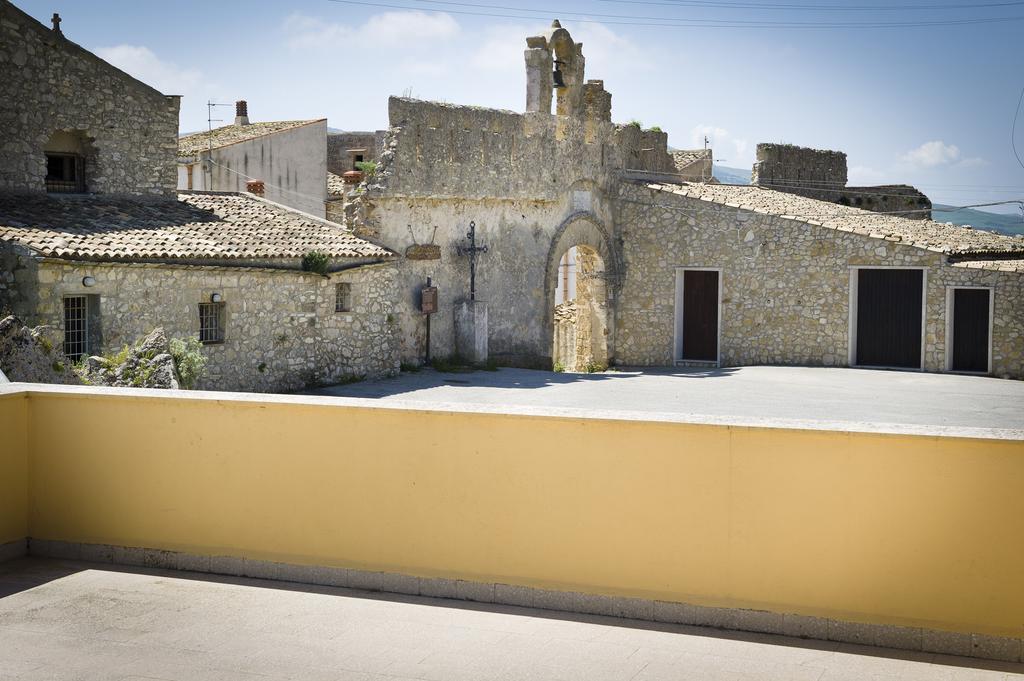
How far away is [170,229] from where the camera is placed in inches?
715

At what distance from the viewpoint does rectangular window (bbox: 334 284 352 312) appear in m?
19.8

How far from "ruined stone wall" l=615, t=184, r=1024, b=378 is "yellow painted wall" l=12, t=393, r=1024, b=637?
725 inches

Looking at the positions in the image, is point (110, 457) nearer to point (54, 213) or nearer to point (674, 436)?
point (674, 436)

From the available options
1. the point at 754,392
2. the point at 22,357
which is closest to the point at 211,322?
the point at 22,357

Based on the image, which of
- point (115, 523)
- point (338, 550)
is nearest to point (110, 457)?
point (115, 523)

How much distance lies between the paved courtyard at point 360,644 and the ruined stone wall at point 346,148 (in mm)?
26357

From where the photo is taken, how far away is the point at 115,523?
7121 millimetres

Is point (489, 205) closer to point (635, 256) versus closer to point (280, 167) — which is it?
point (635, 256)

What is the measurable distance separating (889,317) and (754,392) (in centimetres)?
572

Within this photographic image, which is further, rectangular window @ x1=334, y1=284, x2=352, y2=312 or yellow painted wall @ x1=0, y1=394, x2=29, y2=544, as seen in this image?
rectangular window @ x1=334, y1=284, x2=352, y2=312

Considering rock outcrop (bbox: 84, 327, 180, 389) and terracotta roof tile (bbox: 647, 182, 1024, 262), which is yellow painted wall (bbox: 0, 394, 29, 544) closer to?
rock outcrop (bbox: 84, 327, 180, 389)

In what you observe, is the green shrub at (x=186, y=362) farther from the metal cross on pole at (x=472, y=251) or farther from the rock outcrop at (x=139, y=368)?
the metal cross on pole at (x=472, y=251)

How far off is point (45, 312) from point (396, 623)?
34.7ft

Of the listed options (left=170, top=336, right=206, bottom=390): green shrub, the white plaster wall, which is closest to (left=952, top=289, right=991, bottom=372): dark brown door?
(left=170, top=336, right=206, bottom=390): green shrub
